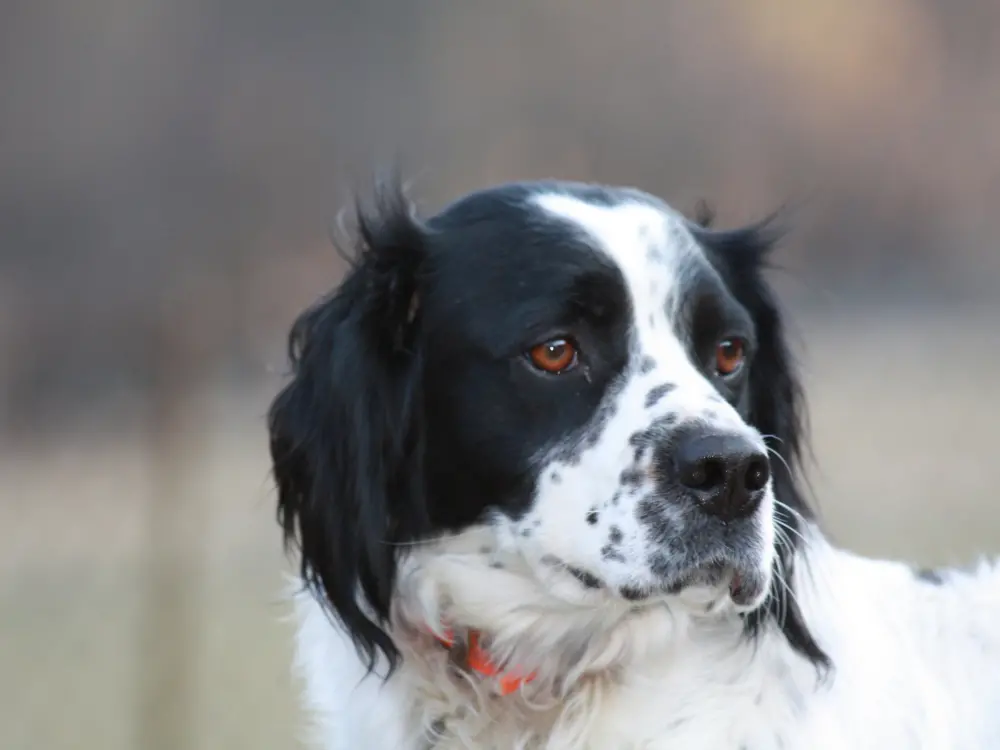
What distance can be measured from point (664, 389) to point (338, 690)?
718mm

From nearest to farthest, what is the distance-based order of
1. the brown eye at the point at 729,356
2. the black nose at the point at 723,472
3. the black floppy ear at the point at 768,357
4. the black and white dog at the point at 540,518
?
the black nose at the point at 723,472
the black and white dog at the point at 540,518
the brown eye at the point at 729,356
the black floppy ear at the point at 768,357

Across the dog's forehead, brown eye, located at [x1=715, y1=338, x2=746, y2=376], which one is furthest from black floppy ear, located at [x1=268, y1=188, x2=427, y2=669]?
brown eye, located at [x1=715, y1=338, x2=746, y2=376]

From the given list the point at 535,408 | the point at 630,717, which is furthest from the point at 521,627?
the point at 535,408

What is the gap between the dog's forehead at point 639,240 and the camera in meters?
1.68

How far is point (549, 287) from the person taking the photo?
1661 mm

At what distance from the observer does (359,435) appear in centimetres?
170

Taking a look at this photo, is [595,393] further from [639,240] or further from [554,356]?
[639,240]

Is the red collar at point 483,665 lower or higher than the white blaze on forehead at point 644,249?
lower

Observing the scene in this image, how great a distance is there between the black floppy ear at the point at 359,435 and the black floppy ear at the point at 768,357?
0.51 metres

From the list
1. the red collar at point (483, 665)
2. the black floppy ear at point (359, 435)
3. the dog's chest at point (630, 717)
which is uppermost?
the black floppy ear at point (359, 435)

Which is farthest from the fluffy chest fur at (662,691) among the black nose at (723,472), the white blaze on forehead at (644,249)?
the white blaze on forehead at (644,249)

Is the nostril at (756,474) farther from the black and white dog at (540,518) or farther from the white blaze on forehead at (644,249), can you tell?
the white blaze on forehead at (644,249)

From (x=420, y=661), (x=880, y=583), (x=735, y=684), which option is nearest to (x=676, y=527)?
(x=735, y=684)

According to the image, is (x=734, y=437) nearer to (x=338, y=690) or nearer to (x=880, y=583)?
(x=880, y=583)
